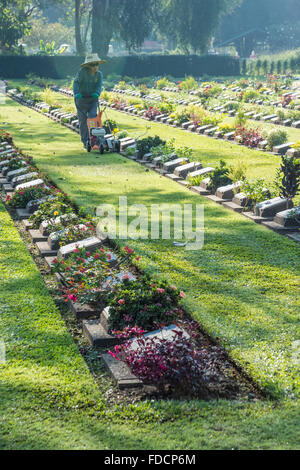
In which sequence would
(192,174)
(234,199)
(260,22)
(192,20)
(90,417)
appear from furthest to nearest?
(260,22)
(192,20)
(192,174)
(234,199)
(90,417)

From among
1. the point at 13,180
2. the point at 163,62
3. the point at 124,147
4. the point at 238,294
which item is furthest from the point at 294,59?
the point at 238,294

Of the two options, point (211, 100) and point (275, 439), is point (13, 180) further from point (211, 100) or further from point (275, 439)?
point (211, 100)

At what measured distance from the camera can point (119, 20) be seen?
47.6 metres

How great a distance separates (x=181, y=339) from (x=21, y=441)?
128 centimetres

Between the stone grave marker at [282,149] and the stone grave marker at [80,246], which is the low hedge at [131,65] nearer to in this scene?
the stone grave marker at [282,149]

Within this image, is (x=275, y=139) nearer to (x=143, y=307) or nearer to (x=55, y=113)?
(x=143, y=307)

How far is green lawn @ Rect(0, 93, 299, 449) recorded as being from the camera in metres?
3.33

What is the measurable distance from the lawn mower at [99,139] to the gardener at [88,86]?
141 mm

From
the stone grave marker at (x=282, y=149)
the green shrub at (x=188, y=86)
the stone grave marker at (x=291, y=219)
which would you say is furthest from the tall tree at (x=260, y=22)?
the stone grave marker at (x=291, y=219)

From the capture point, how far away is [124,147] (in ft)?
47.8

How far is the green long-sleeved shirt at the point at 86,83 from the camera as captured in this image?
12953 mm

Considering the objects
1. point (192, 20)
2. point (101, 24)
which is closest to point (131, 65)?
point (101, 24)

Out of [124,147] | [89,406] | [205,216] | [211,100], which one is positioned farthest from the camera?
[211,100]

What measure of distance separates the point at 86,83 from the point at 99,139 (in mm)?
1347
